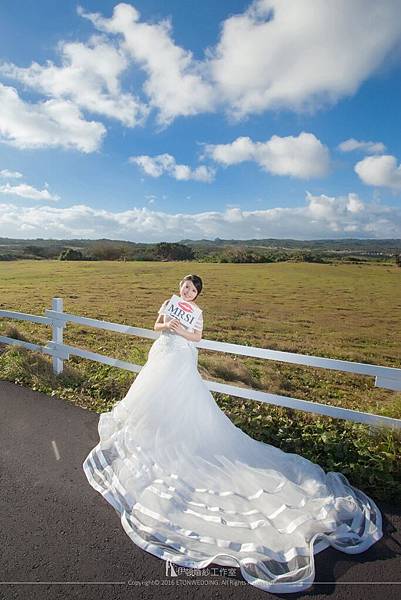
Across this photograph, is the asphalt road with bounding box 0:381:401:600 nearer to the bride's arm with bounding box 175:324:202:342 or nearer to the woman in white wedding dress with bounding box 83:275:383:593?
the woman in white wedding dress with bounding box 83:275:383:593

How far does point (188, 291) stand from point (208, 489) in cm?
214

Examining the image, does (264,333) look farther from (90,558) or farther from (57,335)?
(90,558)

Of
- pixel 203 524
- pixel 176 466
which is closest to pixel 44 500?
pixel 176 466

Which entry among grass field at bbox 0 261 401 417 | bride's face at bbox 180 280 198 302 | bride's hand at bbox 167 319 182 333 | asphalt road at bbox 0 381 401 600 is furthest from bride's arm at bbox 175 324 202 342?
grass field at bbox 0 261 401 417

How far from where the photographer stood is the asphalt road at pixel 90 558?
2.41 metres

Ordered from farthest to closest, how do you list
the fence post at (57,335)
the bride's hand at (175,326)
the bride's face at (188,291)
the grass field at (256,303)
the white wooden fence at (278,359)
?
the grass field at (256,303) < the fence post at (57,335) < the bride's face at (188,291) < the bride's hand at (175,326) < the white wooden fence at (278,359)

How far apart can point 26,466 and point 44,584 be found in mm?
1598

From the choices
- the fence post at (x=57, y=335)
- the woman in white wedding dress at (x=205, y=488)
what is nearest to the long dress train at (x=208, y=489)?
the woman in white wedding dress at (x=205, y=488)

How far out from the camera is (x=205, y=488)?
3338 millimetres

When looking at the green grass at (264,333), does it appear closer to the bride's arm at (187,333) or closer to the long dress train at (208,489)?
the long dress train at (208,489)

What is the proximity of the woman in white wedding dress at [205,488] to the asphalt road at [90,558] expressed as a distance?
87 mm

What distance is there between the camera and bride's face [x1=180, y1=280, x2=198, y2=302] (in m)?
4.49

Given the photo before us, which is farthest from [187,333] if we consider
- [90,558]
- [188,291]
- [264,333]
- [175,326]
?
[264,333]

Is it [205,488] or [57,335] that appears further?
[57,335]
